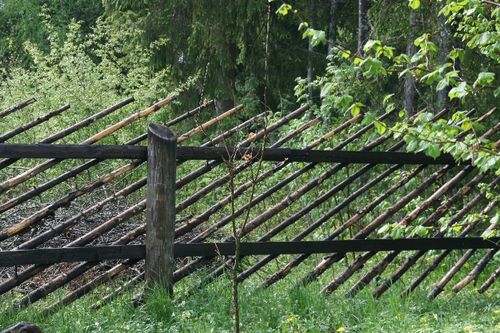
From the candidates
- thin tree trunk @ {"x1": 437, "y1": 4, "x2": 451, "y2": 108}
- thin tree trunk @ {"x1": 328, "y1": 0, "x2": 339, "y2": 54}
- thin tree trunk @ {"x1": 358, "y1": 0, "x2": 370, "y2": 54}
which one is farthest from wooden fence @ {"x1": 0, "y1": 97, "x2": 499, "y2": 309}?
thin tree trunk @ {"x1": 328, "y1": 0, "x2": 339, "y2": 54}

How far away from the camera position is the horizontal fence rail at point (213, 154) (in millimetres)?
4777

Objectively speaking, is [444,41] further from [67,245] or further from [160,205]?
[67,245]

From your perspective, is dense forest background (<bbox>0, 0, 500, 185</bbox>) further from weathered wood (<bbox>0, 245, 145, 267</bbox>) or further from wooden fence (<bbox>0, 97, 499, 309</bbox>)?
Result: weathered wood (<bbox>0, 245, 145, 267</bbox>)

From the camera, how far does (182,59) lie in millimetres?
14391

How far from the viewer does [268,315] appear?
490 cm

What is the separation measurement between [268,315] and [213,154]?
3.49ft

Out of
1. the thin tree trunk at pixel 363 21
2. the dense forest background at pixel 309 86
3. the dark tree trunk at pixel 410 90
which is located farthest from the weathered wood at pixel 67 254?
the thin tree trunk at pixel 363 21

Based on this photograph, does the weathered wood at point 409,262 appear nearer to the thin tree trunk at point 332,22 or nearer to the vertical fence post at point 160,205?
the vertical fence post at point 160,205

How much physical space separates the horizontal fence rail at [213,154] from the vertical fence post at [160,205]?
12cm

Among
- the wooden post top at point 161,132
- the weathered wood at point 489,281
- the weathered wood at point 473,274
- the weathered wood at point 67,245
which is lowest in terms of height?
the weathered wood at point 489,281

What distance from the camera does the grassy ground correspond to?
466 cm

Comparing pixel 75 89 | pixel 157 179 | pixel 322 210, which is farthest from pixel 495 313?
pixel 75 89

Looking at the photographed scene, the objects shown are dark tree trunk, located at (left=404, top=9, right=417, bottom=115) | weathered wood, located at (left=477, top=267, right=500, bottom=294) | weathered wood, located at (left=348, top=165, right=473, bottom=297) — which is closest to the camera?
weathered wood, located at (left=348, top=165, right=473, bottom=297)

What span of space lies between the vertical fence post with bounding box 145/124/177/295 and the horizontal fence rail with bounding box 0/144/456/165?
0.12 metres
